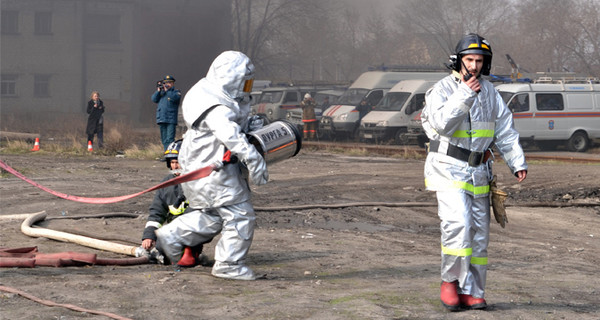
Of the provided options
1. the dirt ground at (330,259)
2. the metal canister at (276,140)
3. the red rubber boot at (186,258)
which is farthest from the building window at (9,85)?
the metal canister at (276,140)

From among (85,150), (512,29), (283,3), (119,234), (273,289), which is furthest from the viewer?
(512,29)

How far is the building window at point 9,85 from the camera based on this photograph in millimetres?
41562

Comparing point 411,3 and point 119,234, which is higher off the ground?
point 411,3

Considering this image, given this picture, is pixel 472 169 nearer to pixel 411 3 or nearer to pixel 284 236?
pixel 284 236

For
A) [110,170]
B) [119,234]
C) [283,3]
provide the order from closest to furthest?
[119,234] → [110,170] → [283,3]

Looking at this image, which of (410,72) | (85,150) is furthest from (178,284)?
(410,72)

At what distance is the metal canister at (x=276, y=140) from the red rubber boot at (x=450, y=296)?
1679 millimetres

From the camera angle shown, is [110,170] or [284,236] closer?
[284,236]

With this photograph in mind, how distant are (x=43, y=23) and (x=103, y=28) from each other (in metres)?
3.04

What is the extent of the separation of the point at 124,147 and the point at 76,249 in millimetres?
12492

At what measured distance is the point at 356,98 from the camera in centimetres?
2700

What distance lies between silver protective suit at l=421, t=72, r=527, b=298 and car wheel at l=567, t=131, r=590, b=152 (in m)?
18.8

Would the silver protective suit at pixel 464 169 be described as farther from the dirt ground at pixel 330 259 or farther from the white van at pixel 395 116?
the white van at pixel 395 116

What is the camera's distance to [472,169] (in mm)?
5242
